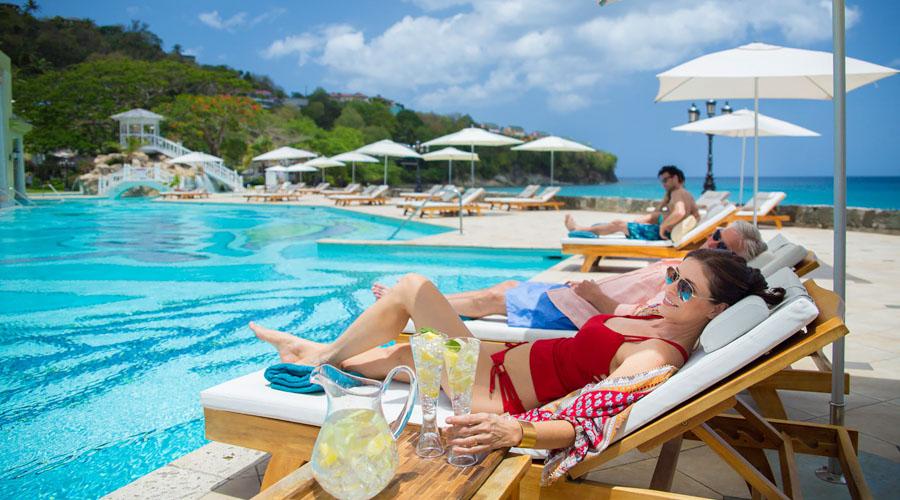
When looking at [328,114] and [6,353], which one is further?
[328,114]

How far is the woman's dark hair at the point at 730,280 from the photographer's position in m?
1.99

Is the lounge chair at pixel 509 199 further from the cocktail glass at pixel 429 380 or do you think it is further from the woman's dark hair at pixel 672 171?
the cocktail glass at pixel 429 380

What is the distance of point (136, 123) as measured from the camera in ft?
125

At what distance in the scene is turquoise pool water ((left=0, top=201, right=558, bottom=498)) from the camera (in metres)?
3.22

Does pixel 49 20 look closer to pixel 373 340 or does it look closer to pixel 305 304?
pixel 305 304

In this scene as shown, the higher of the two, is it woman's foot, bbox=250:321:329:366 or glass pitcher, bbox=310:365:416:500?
glass pitcher, bbox=310:365:416:500

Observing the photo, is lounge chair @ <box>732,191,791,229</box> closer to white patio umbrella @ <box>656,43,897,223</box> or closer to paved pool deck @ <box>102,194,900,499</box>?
white patio umbrella @ <box>656,43,897,223</box>

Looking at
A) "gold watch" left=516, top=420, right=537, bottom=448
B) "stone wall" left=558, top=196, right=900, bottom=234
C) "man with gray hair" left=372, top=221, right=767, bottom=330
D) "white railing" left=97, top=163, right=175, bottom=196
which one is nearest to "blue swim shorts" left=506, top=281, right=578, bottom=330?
"man with gray hair" left=372, top=221, right=767, bottom=330

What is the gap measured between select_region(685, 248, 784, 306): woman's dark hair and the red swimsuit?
0.69 feet

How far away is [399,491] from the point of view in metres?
1.35

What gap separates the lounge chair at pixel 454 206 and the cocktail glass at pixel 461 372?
12938 millimetres

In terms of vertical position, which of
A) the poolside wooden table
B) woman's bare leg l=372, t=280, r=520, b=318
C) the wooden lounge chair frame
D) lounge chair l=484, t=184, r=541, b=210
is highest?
lounge chair l=484, t=184, r=541, b=210

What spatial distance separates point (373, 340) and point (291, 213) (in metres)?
17.0

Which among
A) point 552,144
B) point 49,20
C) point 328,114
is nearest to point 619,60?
A: point 328,114
